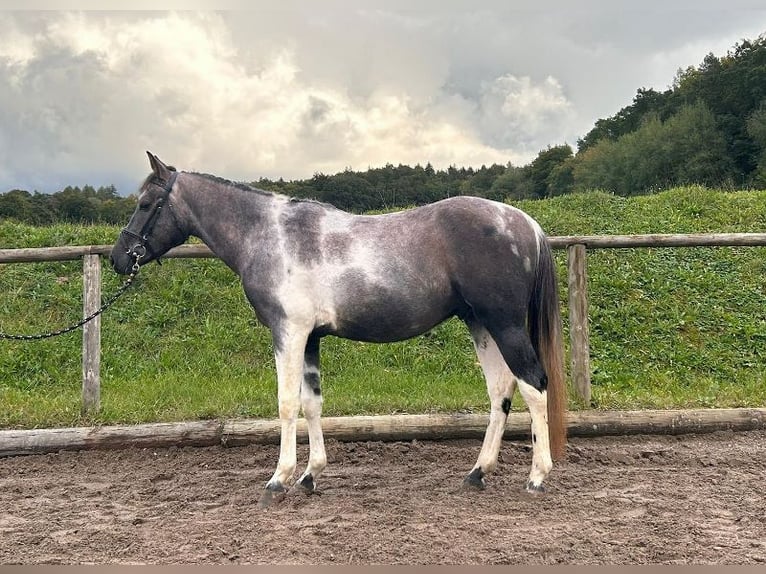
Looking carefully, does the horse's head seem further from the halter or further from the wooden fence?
the wooden fence

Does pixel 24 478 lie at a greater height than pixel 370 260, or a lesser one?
lesser

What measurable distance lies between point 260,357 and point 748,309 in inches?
245


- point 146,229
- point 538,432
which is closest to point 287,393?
point 146,229

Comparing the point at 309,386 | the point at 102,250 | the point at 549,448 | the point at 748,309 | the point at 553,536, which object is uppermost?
the point at 102,250

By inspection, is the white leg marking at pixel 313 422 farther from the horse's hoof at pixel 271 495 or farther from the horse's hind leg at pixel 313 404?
the horse's hoof at pixel 271 495

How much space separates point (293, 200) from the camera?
3900mm

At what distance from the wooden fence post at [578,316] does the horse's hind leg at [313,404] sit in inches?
100

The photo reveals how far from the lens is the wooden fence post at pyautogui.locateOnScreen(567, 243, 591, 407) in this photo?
17.6ft

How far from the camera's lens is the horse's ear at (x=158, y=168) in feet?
12.6

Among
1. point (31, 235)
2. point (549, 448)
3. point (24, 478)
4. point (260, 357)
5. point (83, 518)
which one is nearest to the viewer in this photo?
point (83, 518)

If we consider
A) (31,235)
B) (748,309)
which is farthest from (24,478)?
(748,309)

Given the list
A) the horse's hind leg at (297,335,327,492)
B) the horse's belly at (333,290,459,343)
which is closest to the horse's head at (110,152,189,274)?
the horse's hind leg at (297,335,327,492)

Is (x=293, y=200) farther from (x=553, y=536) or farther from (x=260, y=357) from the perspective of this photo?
(x=260, y=357)

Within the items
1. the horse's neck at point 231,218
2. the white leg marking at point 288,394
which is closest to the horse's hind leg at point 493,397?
the white leg marking at point 288,394
